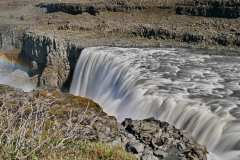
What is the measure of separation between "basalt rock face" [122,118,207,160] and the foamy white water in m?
20.8

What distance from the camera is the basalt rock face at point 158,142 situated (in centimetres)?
1397

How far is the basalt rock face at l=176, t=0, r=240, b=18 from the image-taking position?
123 feet

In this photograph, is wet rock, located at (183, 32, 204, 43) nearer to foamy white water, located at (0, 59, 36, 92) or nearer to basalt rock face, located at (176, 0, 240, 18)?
basalt rock face, located at (176, 0, 240, 18)

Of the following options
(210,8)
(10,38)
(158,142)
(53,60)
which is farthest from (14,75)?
(158,142)

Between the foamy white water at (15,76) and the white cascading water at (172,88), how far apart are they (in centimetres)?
503

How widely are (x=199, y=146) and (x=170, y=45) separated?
66.9 feet

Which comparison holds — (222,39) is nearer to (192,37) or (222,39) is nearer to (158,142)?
(192,37)

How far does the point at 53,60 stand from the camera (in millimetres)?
36938

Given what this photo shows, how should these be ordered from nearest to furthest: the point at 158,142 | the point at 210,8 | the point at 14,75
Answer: the point at 158,142 < the point at 14,75 < the point at 210,8

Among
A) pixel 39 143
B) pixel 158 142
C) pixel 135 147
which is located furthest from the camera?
pixel 158 142

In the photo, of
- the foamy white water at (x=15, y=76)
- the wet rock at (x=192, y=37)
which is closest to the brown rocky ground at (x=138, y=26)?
the wet rock at (x=192, y=37)

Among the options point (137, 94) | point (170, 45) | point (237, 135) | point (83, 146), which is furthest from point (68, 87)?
point (83, 146)

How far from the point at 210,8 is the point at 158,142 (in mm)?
26535

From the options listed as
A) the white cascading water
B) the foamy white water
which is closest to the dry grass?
the white cascading water
